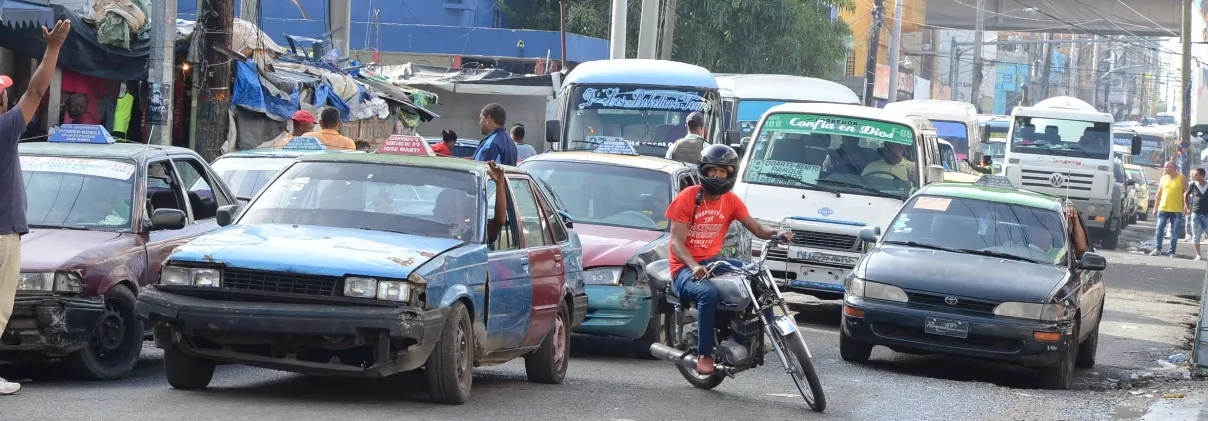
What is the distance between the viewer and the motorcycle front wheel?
8.10m

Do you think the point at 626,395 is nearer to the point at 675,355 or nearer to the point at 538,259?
the point at 675,355

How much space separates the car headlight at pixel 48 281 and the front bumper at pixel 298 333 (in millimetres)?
993

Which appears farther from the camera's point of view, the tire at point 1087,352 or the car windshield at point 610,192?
the tire at point 1087,352

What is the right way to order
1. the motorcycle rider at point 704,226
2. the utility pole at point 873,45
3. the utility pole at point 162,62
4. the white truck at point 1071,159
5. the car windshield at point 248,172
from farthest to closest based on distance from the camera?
the utility pole at point 873,45, the white truck at point 1071,159, the utility pole at point 162,62, the car windshield at point 248,172, the motorcycle rider at point 704,226

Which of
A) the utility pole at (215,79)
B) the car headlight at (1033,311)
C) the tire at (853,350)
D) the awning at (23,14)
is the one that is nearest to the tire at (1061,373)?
the car headlight at (1033,311)

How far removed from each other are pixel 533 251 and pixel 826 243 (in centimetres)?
556

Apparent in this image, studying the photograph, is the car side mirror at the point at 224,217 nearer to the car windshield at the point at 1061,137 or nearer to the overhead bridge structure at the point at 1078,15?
the car windshield at the point at 1061,137

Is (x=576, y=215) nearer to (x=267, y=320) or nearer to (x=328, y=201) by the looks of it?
(x=328, y=201)

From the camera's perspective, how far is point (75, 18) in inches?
635

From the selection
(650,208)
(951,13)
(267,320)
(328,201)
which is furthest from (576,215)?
(951,13)

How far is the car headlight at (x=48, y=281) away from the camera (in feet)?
25.7

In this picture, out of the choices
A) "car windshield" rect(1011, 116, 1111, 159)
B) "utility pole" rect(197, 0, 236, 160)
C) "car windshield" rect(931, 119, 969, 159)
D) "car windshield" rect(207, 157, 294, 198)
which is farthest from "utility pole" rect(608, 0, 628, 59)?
"car windshield" rect(207, 157, 294, 198)

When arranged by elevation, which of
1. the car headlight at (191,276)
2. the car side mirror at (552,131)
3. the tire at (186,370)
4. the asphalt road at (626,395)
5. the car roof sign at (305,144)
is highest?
the car side mirror at (552,131)

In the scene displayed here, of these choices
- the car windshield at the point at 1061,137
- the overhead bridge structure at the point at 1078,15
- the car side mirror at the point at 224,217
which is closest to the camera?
the car side mirror at the point at 224,217
